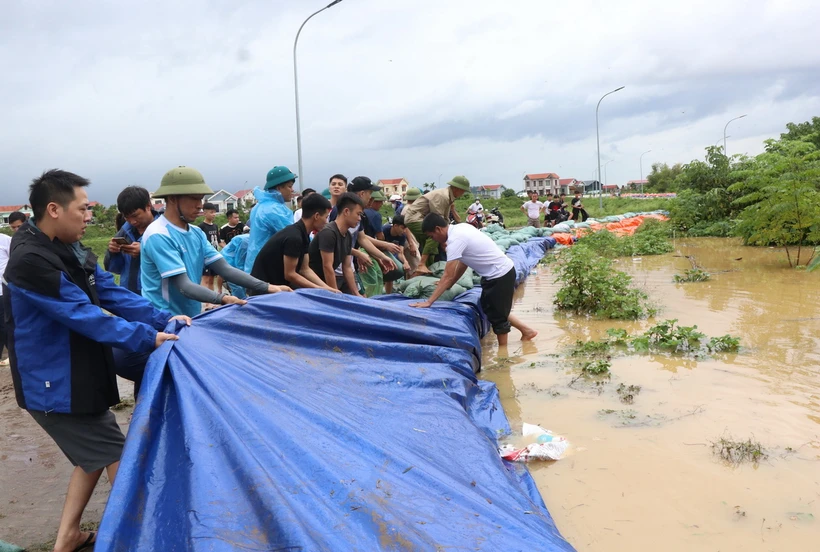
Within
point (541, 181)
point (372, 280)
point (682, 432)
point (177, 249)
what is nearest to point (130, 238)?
point (177, 249)

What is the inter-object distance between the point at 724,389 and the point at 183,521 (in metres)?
3.68

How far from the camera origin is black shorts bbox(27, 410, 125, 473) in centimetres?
245

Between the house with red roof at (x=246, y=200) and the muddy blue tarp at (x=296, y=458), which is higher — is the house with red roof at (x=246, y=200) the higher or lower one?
the higher one

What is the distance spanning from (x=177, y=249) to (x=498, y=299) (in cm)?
311

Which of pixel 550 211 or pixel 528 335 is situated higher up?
pixel 550 211

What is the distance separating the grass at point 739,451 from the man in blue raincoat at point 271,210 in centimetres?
313

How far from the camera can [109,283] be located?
2.75m

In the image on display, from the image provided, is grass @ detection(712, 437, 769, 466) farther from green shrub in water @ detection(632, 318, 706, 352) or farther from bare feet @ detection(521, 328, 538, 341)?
bare feet @ detection(521, 328, 538, 341)

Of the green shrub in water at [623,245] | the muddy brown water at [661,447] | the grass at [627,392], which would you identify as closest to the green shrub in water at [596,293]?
the muddy brown water at [661,447]

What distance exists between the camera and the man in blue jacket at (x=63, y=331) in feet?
7.51

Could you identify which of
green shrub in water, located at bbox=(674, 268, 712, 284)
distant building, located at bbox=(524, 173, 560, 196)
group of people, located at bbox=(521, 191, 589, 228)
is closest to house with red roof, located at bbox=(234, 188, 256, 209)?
group of people, located at bbox=(521, 191, 589, 228)

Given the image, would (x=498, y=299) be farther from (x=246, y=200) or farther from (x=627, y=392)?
(x=246, y=200)

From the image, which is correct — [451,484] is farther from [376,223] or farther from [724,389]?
[376,223]

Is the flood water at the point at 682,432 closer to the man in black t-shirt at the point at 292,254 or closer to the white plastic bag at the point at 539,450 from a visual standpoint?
the white plastic bag at the point at 539,450
